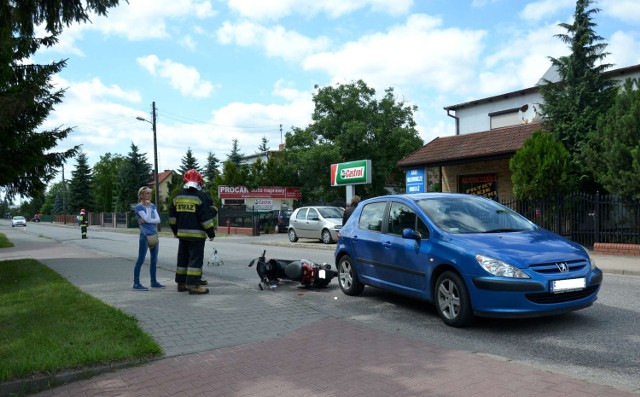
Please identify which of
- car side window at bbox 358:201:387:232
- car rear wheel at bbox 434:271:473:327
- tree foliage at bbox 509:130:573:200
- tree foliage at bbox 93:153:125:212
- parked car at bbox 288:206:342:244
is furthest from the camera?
tree foliage at bbox 93:153:125:212

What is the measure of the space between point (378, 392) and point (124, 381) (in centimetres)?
218

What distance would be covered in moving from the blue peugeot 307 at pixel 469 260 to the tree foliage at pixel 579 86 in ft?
39.2

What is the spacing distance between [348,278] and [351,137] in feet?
106

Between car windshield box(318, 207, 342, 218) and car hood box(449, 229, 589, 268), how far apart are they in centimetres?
1594

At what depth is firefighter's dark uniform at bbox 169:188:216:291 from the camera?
7930 mm

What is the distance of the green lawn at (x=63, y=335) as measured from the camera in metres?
4.46

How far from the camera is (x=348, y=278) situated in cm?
800

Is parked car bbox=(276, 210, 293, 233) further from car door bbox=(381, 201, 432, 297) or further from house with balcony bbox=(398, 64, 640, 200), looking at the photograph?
car door bbox=(381, 201, 432, 297)

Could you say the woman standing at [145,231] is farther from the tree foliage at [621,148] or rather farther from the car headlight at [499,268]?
the tree foliage at [621,148]

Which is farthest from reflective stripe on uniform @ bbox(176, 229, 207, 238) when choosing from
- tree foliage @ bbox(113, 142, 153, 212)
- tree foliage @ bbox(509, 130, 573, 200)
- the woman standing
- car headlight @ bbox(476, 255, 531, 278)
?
tree foliage @ bbox(113, 142, 153, 212)

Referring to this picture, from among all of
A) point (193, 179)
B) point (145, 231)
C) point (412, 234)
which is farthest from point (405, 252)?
point (145, 231)

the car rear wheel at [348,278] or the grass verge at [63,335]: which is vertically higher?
the car rear wheel at [348,278]

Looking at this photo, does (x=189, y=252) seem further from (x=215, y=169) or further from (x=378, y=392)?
(x=215, y=169)

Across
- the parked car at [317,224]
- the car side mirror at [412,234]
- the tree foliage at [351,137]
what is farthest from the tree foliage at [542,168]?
the tree foliage at [351,137]
